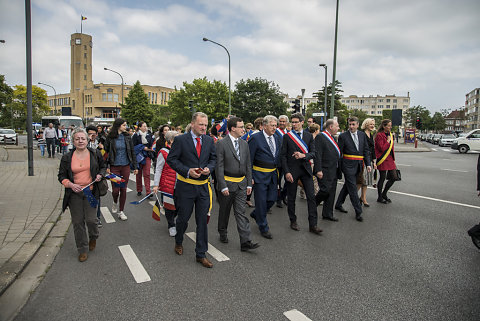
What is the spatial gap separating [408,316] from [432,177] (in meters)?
10.4

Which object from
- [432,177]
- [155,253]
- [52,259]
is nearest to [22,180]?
[52,259]

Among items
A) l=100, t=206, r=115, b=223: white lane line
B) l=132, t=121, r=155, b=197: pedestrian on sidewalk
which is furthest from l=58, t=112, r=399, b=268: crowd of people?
l=132, t=121, r=155, b=197: pedestrian on sidewalk

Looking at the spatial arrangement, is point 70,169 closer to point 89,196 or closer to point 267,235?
point 89,196

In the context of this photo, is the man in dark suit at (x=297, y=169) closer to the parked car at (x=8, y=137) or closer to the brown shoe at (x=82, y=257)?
the brown shoe at (x=82, y=257)

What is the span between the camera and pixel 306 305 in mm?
3084

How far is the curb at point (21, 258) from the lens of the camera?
11.7 feet

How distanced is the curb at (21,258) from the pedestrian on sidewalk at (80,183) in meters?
0.62

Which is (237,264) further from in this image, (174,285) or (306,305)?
(306,305)

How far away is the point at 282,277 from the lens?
3.70 m

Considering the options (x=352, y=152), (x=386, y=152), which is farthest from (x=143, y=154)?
(x=386, y=152)

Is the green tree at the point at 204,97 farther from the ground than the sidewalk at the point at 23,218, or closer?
farther from the ground

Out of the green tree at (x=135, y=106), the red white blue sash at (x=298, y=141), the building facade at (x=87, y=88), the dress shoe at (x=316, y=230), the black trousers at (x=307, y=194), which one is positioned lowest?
the dress shoe at (x=316, y=230)

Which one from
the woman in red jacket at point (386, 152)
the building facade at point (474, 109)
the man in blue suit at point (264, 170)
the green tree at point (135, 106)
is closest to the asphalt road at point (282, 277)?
the man in blue suit at point (264, 170)

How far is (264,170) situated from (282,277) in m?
1.86
